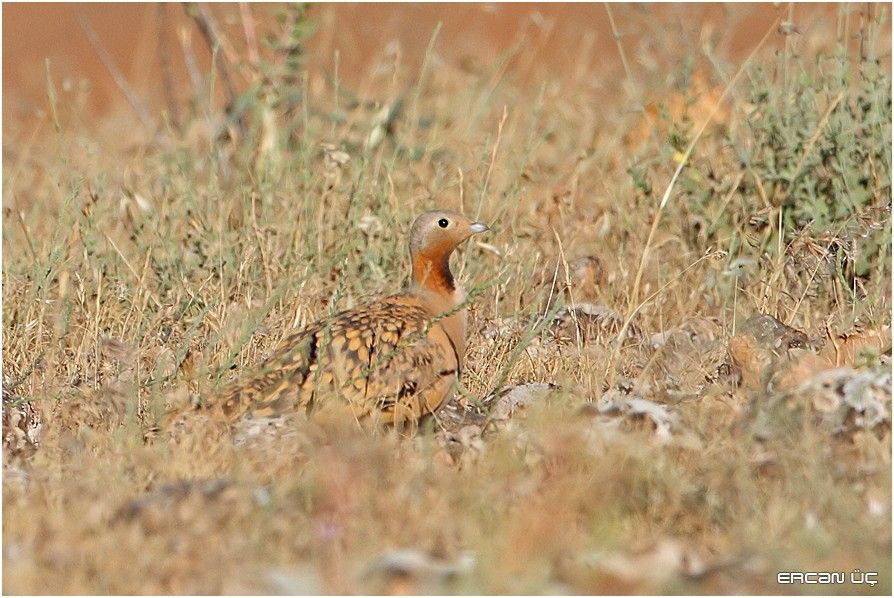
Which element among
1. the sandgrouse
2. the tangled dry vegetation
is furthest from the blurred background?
the sandgrouse

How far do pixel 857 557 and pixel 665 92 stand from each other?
4.87 m

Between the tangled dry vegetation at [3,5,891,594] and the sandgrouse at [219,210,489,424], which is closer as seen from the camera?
the tangled dry vegetation at [3,5,891,594]

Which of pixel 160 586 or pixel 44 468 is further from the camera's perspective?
pixel 44 468

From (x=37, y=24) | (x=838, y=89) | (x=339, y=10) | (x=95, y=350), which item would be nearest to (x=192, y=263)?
(x=95, y=350)

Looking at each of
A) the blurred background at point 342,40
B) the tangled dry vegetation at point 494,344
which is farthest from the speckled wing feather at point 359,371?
the blurred background at point 342,40

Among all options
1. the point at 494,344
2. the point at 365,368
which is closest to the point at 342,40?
the point at 494,344

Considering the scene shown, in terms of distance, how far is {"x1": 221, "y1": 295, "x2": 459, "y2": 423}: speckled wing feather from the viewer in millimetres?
4602

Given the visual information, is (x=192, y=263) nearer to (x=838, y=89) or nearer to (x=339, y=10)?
(x=838, y=89)

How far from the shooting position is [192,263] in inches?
242

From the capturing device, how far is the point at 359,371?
186 inches

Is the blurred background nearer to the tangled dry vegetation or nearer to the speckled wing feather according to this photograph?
the tangled dry vegetation

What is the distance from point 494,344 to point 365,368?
86cm

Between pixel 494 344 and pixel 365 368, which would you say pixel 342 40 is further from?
pixel 365 368

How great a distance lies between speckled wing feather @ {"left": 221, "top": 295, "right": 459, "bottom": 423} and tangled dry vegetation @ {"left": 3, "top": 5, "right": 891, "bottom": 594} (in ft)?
0.42
